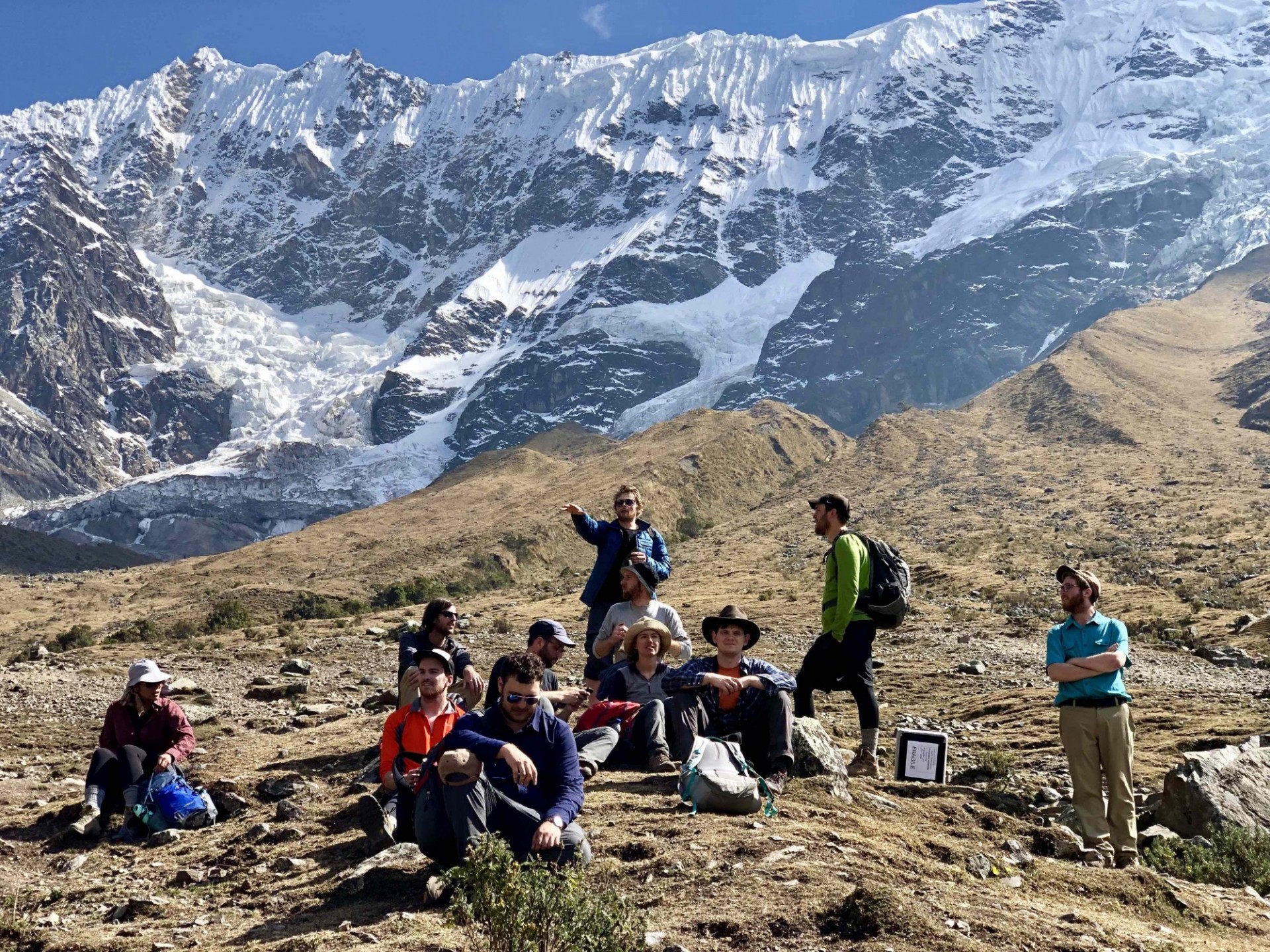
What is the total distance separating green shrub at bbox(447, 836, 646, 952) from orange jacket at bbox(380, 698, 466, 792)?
8.82 ft

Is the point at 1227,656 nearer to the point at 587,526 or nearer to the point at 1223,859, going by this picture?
the point at 1223,859

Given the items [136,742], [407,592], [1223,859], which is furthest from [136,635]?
[1223,859]

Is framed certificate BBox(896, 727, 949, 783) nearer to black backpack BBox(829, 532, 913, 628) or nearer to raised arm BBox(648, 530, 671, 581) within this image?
black backpack BBox(829, 532, 913, 628)

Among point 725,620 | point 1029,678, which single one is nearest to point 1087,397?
point 1029,678

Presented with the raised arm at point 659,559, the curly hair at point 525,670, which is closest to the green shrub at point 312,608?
the raised arm at point 659,559

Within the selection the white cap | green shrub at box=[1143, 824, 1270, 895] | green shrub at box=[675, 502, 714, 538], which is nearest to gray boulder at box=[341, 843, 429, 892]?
the white cap

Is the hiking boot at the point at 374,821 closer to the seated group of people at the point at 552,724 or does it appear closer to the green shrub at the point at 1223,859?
the seated group of people at the point at 552,724

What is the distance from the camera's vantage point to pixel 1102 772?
8211 mm

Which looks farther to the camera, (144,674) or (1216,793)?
(144,674)

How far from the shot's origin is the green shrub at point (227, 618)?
3594cm

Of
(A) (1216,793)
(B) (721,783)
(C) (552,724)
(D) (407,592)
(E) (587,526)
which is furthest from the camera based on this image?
(D) (407,592)

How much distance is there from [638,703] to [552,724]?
7.02ft

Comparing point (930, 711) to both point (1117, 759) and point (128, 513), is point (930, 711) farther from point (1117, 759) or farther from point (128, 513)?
point (128, 513)

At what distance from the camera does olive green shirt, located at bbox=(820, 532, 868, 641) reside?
9.35 metres
